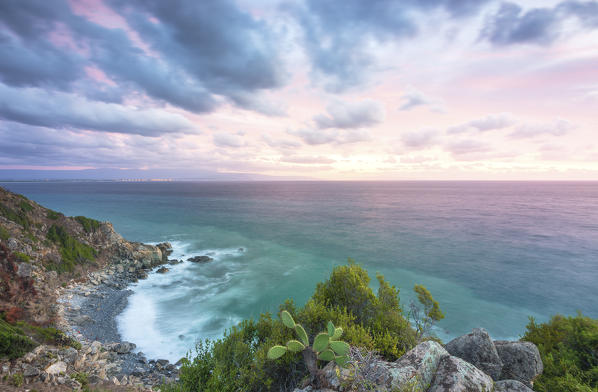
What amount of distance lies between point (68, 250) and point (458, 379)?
40033 mm

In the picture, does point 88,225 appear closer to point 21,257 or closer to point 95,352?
point 21,257

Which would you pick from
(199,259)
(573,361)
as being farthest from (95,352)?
(573,361)

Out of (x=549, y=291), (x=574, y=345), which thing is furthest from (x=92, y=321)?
(x=549, y=291)

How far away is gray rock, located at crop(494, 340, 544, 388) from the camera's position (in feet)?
32.9

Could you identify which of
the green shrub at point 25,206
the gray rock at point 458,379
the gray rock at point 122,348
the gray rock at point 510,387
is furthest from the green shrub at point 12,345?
the green shrub at point 25,206

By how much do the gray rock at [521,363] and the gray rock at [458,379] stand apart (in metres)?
5.33

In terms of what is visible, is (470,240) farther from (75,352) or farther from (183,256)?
(75,352)

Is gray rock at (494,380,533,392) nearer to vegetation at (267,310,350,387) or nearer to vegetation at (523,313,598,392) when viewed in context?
vegetation at (523,313,598,392)

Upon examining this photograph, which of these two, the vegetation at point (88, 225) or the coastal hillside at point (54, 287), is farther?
the vegetation at point (88, 225)

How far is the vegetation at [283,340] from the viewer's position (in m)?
8.89

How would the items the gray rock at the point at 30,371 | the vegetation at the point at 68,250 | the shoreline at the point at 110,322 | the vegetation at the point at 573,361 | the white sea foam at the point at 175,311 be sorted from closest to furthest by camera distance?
the vegetation at the point at 573,361, the gray rock at the point at 30,371, the shoreline at the point at 110,322, the white sea foam at the point at 175,311, the vegetation at the point at 68,250

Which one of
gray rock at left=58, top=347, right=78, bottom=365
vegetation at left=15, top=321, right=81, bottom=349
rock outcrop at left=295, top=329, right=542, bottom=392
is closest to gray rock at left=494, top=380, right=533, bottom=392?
rock outcrop at left=295, top=329, right=542, bottom=392

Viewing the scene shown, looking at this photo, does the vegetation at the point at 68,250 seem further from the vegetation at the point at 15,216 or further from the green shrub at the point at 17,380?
the green shrub at the point at 17,380

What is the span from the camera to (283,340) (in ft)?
32.8
